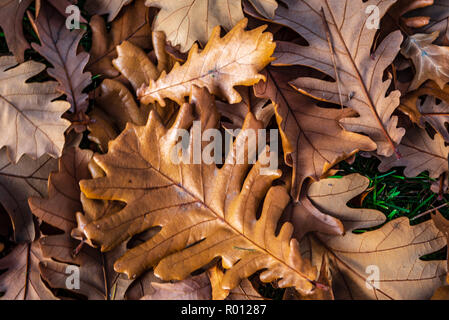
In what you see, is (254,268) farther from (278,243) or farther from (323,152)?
(323,152)

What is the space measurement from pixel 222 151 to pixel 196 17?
47cm

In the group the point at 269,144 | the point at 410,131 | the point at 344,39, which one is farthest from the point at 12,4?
the point at 410,131

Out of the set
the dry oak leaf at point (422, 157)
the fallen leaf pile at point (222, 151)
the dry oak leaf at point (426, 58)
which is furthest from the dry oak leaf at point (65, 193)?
the dry oak leaf at point (426, 58)

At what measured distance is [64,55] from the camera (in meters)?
1.57

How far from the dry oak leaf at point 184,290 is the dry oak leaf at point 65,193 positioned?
36cm

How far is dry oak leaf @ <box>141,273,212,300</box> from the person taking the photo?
1.41 meters

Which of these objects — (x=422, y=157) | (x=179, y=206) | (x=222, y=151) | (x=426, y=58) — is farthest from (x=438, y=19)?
(x=179, y=206)

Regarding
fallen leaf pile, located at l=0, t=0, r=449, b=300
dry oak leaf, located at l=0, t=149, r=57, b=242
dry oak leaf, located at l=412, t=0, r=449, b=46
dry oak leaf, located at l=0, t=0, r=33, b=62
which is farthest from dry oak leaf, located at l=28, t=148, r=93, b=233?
dry oak leaf, located at l=412, t=0, r=449, b=46

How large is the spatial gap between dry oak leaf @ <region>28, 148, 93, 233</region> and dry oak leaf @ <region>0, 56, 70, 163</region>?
60 millimetres

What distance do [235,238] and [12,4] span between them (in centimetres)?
113

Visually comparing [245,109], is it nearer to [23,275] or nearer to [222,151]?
[222,151]

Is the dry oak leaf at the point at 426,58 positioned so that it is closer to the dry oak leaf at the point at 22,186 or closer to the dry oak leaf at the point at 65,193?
the dry oak leaf at the point at 65,193

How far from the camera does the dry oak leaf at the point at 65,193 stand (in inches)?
57.0

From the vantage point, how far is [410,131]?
1.59 m
